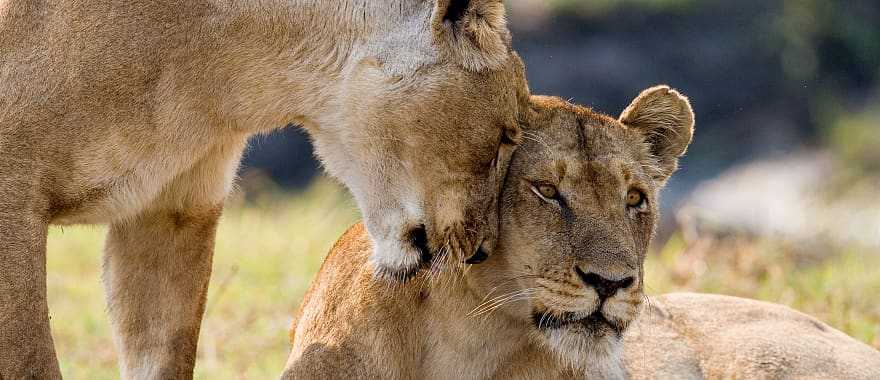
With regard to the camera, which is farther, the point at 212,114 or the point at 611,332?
the point at 212,114

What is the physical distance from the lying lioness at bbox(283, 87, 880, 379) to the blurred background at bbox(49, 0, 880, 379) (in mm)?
1639

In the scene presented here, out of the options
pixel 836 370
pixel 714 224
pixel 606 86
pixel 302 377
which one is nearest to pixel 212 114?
pixel 302 377

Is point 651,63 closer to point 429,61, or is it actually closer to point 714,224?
point 714,224

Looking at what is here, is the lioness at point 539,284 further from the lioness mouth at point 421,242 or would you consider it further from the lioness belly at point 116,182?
the lioness belly at point 116,182

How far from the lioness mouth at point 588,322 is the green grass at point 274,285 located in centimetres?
139

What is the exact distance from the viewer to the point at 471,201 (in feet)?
10.7

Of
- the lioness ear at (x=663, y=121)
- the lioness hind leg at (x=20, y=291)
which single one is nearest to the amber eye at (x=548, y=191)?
the lioness ear at (x=663, y=121)

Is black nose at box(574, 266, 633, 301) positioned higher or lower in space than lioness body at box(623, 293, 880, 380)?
higher

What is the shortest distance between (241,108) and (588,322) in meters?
1.12

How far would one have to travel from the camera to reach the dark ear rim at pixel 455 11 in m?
3.40

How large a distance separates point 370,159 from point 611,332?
0.78 m

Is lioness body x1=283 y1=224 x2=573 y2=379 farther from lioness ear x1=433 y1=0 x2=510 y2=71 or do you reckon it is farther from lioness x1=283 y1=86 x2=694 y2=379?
lioness ear x1=433 y1=0 x2=510 y2=71

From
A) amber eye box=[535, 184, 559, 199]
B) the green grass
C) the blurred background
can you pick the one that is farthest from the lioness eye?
the blurred background

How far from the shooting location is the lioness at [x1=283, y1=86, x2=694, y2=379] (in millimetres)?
3205
